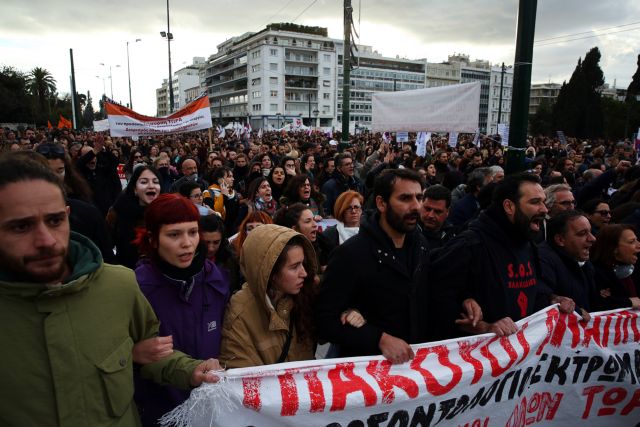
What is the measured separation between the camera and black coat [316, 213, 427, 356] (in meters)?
2.44

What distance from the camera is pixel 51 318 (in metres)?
1.43

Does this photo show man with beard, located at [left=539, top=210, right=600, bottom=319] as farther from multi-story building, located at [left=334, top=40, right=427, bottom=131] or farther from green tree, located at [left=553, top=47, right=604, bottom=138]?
multi-story building, located at [left=334, top=40, right=427, bottom=131]

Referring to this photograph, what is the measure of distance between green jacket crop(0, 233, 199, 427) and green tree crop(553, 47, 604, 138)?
6110 cm

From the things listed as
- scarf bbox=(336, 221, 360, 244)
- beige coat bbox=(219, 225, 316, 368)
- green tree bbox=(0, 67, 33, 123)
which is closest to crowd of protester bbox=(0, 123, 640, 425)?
beige coat bbox=(219, 225, 316, 368)

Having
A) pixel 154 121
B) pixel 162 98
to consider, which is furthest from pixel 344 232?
pixel 162 98

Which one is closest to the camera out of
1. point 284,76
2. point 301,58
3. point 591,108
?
point 591,108

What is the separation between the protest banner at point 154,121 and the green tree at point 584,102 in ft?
179

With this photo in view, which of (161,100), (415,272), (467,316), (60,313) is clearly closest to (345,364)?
(415,272)

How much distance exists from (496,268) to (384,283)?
30.6 inches

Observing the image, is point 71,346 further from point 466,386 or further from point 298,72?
point 298,72

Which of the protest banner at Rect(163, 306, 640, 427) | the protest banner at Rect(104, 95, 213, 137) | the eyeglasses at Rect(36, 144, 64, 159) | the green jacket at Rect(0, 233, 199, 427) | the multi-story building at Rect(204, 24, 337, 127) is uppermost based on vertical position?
the multi-story building at Rect(204, 24, 337, 127)

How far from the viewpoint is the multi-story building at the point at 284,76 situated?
82.0 meters

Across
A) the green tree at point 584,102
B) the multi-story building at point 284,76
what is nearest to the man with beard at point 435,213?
the green tree at point 584,102

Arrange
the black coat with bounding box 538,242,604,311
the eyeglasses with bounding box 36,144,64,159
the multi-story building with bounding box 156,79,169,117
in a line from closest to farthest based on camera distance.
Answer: the black coat with bounding box 538,242,604,311, the eyeglasses with bounding box 36,144,64,159, the multi-story building with bounding box 156,79,169,117
